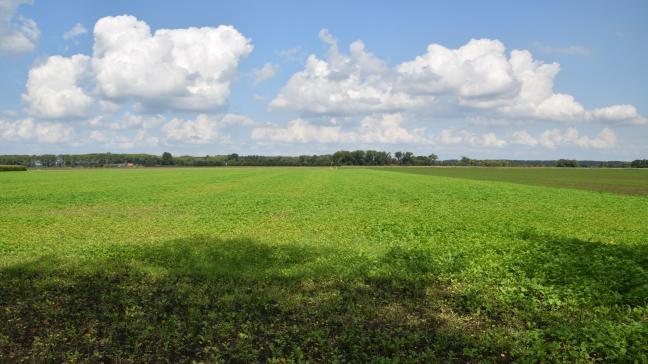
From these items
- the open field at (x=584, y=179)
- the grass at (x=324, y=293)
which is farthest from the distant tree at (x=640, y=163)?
the grass at (x=324, y=293)

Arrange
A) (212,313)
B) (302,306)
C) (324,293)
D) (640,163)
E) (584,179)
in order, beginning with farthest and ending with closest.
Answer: (640,163)
(584,179)
(324,293)
(302,306)
(212,313)

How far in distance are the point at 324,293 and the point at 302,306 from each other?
3.17 ft

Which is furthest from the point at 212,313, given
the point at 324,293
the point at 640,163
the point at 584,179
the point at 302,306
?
the point at 640,163

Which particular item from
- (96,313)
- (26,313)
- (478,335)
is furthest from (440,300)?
(26,313)

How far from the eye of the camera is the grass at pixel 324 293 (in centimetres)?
697

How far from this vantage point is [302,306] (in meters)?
8.91

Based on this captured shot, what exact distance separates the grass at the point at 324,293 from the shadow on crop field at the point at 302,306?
0.04m

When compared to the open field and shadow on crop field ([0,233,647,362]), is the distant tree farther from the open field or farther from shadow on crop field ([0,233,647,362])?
shadow on crop field ([0,233,647,362])

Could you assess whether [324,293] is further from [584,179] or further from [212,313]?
[584,179]

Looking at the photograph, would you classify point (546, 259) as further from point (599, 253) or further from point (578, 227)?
point (578, 227)

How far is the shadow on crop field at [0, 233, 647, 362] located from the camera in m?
6.95

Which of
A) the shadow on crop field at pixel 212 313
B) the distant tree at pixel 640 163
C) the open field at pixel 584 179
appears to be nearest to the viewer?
the shadow on crop field at pixel 212 313

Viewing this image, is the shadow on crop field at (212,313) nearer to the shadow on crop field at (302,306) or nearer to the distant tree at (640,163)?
the shadow on crop field at (302,306)

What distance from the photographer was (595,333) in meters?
7.19
